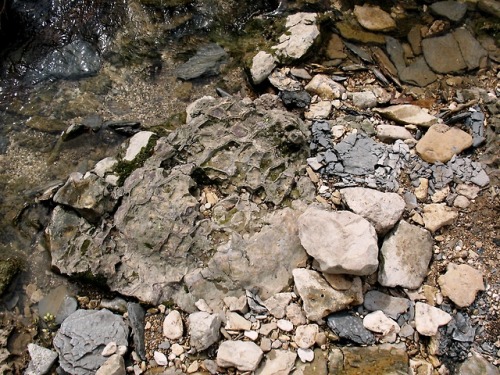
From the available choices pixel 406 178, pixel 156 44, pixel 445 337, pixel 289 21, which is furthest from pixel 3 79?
pixel 445 337

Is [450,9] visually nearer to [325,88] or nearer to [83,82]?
[325,88]

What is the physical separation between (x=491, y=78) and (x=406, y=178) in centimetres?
168

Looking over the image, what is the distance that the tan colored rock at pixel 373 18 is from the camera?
5461 millimetres

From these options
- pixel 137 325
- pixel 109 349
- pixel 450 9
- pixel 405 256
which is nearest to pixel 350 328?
pixel 405 256

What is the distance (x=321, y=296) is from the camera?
3.62 m

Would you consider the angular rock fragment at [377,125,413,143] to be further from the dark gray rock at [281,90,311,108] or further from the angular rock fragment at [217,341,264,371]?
the angular rock fragment at [217,341,264,371]

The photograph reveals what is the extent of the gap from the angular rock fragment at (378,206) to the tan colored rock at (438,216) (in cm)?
28

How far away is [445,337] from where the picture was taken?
11.8 ft

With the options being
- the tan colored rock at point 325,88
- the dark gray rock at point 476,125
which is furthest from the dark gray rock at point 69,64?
the dark gray rock at point 476,125

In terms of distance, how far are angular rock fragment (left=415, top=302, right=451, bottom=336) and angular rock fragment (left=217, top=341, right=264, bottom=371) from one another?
116cm

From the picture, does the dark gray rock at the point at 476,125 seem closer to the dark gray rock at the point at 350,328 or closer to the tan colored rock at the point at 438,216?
A: the tan colored rock at the point at 438,216

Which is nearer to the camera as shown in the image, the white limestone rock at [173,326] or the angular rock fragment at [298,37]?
the white limestone rock at [173,326]

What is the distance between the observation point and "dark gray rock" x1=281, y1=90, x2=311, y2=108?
494 centimetres

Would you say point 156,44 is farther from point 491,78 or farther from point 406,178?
Result: point 491,78
